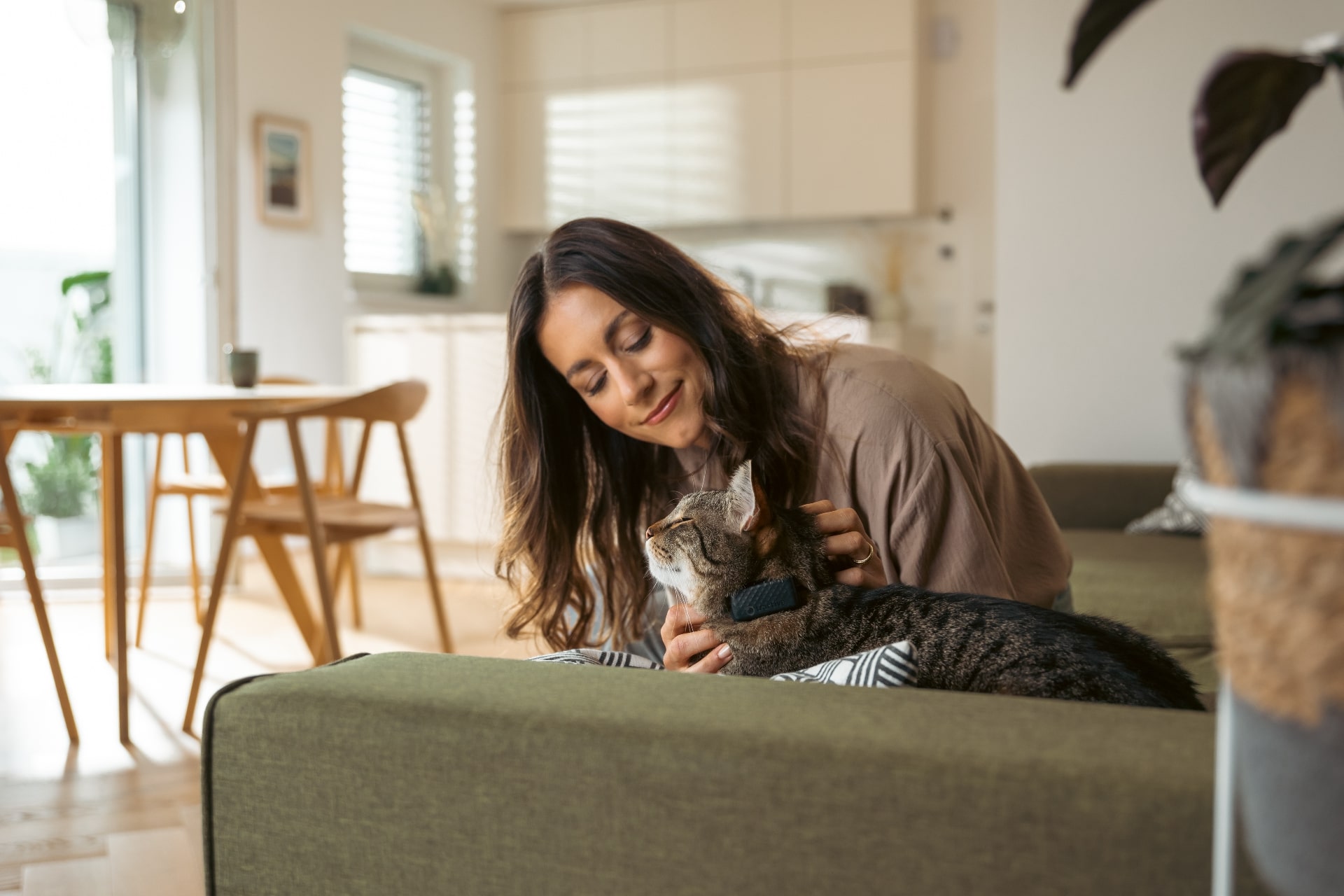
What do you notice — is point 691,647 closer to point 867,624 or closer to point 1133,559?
A: point 867,624

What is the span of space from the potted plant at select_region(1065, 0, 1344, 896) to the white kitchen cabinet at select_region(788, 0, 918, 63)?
579cm

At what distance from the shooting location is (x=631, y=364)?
1542 mm

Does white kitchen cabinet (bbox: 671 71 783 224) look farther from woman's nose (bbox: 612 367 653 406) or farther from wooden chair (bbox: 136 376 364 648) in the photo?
woman's nose (bbox: 612 367 653 406)

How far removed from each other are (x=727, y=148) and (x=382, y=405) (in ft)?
12.5

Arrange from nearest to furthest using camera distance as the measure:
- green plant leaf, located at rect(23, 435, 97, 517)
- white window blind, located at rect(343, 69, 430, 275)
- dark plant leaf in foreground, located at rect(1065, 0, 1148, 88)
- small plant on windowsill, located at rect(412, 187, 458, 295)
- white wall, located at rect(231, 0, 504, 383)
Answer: dark plant leaf in foreground, located at rect(1065, 0, 1148, 88) < green plant leaf, located at rect(23, 435, 97, 517) < white wall, located at rect(231, 0, 504, 383) < white window blind, located at rect(343, 69, 430, 275) < small plant on windowsill, located at rect(412, 187, 458, 295)

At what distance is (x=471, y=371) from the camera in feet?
15.0

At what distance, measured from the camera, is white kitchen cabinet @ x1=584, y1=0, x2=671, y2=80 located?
20.9 ft

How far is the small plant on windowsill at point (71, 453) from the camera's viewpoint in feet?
14.4

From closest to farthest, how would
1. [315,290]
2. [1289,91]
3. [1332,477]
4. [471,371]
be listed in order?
[1332,477] → [1289,91] → [471,371] → [315,290]

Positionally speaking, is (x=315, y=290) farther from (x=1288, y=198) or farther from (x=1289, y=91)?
(x=1289, y=91)

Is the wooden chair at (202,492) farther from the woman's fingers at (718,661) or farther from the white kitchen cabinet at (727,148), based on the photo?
the white kitchen cabinet at (727,148)

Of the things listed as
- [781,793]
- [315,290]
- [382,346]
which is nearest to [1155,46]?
[382,346]

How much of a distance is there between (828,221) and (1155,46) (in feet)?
9.91

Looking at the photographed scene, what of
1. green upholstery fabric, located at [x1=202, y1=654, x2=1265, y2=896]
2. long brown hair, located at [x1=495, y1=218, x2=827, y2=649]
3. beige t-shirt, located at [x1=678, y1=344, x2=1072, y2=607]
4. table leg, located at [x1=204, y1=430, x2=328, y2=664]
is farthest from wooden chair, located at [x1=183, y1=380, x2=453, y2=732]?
green upholstery fabric, located at [x1=202, y1=654, x2=1265, y2=896]
